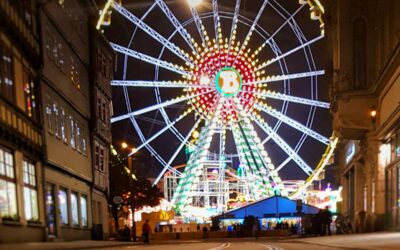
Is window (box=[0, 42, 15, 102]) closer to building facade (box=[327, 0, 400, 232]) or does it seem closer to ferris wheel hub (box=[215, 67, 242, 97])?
building facade (box=[327, 0, 400, 232])

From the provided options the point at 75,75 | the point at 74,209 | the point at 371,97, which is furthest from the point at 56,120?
the point at 371,97

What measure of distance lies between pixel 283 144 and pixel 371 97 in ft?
45.1

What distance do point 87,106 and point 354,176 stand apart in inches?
689

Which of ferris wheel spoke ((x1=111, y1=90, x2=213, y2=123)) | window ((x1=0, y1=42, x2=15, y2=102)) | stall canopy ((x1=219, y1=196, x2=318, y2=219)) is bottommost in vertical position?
stall canopy ((x1=219, y1=196, x2=318, y2=219))

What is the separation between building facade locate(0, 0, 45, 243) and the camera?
54.2 ft

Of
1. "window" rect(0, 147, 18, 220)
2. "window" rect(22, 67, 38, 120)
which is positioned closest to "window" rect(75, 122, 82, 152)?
"window" rect(22, 67, 38, 120)

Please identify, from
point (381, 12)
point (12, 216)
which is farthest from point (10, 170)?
point (381, 12)

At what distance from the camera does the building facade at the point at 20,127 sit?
1652cm

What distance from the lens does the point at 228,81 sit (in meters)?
41.1

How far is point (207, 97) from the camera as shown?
4156cm

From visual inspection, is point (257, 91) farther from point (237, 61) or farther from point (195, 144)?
point (195, 144)

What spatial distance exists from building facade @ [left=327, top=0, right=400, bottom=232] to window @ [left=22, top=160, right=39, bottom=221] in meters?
14.4

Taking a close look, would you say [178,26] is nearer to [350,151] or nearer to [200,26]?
[200,26]

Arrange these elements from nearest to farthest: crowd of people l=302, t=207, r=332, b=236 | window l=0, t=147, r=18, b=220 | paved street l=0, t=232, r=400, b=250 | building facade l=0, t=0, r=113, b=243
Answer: paved street l=0, t=232, r=400, b=250 < window l=0, t=147, r=18, b=220 < building facade l=0, t=0, r=113, b=243 < crowd of people l=302, t=207, r=332, b=236
